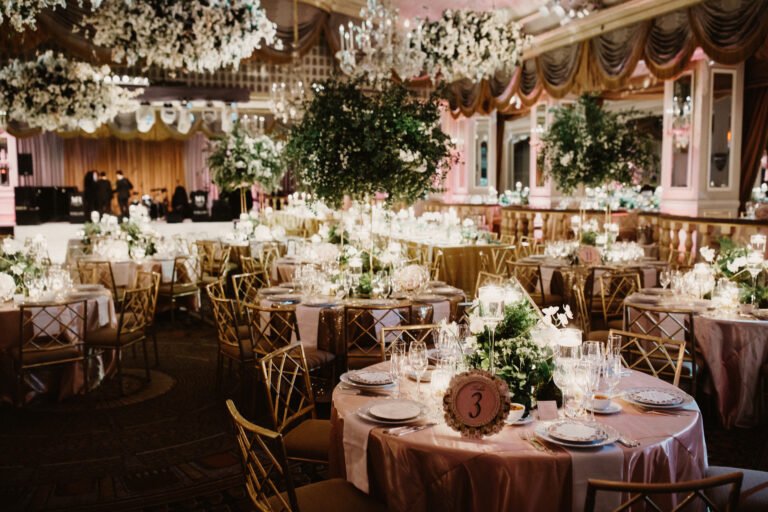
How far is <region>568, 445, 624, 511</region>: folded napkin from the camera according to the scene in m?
2.36

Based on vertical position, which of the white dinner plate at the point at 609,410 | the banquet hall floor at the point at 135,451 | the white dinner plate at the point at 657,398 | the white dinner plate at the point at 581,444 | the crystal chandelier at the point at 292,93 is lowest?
the banquet hall floor at the point at 135,451

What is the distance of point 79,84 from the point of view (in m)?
7.39

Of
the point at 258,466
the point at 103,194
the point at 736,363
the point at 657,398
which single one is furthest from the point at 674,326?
the point at 103,194

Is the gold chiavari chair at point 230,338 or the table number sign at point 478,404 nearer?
the table number sign at point 478,404

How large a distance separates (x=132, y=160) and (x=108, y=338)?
20547 millimetres

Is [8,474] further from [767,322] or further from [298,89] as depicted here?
[298,89]

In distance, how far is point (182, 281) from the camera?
8648 mm

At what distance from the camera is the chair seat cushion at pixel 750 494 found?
2.69 meters

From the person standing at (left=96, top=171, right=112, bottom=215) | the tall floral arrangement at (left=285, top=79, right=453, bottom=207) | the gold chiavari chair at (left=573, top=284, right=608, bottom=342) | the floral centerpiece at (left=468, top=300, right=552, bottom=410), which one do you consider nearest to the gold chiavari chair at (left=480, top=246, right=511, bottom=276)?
the gold chiavari chair at (left=573, top=284, right=608, bottom=342)

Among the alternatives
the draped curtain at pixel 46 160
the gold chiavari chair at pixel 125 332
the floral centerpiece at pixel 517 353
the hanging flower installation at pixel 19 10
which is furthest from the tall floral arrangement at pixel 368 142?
the draped curtain at pixel 46 160

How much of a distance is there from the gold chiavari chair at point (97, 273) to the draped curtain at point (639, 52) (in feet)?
14.1

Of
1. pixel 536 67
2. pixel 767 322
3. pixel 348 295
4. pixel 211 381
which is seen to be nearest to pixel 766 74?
pixel 536 67

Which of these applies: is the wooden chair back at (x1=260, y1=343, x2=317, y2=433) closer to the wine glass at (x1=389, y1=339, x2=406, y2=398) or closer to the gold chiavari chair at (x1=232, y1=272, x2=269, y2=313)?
the wine glass at (x1=389, y1=339, x2=406, y2=398)

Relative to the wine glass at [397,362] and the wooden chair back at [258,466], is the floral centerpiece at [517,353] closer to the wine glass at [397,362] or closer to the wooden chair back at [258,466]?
the wine glass at [397,362]
